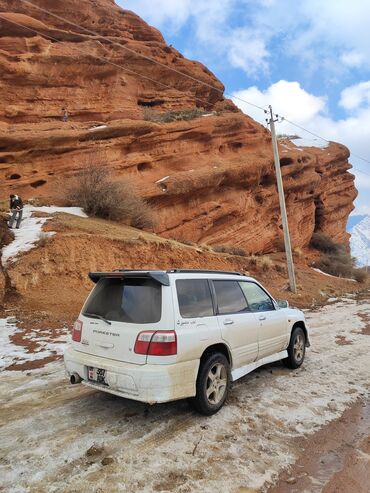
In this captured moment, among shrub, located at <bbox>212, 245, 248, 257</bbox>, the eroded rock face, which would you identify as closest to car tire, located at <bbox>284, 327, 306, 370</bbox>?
the eroded rock face

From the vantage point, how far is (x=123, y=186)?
18562mm

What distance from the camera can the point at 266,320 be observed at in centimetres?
577

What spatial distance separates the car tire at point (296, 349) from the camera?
640 centimetres

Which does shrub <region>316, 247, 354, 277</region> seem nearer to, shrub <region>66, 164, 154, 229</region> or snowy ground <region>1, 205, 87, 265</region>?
shrub <region>66, 164, 154, 229</region>

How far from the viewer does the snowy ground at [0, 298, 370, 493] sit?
10.4ft

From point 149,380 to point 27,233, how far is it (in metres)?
10.5

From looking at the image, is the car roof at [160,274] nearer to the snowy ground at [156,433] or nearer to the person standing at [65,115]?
the snowy ground at [156,433]

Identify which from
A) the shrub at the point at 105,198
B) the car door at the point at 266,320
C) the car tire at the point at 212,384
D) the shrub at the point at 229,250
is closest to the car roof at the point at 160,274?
the car door at the point at 266,320

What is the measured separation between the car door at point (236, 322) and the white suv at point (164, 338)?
0.04 feet

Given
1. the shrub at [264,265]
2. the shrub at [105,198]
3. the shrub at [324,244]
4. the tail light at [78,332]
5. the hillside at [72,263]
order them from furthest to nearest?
the shrub at [324,244] → the shrub at [264,265] → the shrub at [105,198] → the hillside at [72,263] → the tail light at [78,332]

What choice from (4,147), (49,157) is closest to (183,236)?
(49,157)

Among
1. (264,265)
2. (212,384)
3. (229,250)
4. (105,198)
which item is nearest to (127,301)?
(212,384)

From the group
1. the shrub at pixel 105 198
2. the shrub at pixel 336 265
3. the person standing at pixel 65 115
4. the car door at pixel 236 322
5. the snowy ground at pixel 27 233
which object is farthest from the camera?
the shrub at pixel 336 265

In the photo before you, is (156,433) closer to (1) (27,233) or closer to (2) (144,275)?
(2) (144,275)
